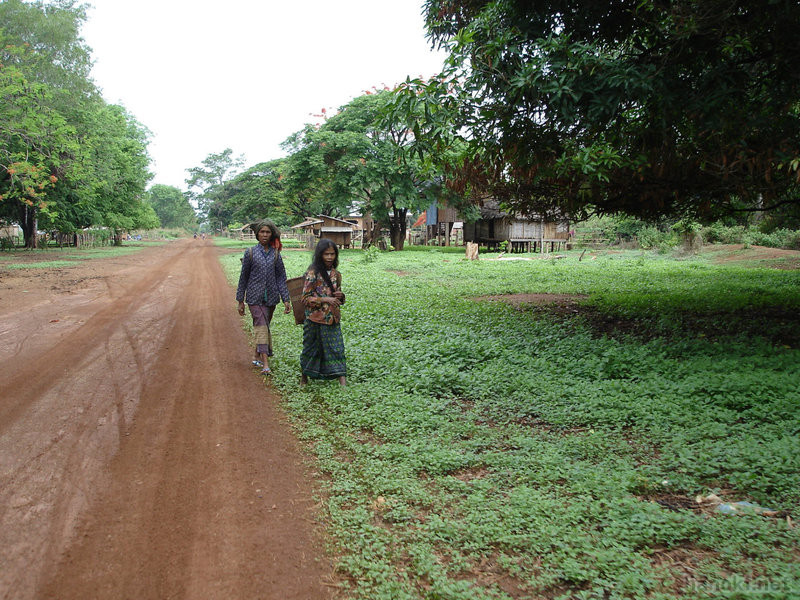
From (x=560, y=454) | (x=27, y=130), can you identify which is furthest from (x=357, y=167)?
(x=560, y=454)

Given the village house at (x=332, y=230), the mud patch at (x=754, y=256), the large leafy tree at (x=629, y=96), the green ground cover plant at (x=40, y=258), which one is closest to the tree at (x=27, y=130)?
the green ground cover plant at (x=40, y=258)

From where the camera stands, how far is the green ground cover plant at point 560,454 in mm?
3043

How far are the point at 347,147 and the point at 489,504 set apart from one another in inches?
1203

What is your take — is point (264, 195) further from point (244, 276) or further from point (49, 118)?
point (244, 276)

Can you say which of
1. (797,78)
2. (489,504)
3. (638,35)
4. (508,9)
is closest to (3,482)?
(489,504)

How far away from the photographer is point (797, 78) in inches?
252

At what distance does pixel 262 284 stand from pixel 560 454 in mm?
4538

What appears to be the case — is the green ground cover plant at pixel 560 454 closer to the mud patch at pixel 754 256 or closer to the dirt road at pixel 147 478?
the dirt road at pixel 147 478

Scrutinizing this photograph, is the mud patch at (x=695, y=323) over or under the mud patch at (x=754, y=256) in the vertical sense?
under

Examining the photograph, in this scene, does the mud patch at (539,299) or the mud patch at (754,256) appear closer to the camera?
the mud patch at (539,299)

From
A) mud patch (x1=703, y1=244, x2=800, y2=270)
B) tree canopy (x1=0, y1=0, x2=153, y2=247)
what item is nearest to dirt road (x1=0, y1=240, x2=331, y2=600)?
tree canopy (x1=0, y1=0, x2=153, y2=247)

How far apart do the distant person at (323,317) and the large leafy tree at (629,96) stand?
2313 millimetres

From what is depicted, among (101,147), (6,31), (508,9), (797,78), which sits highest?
(6,31)

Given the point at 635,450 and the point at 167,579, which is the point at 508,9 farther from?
the point at 167,579
